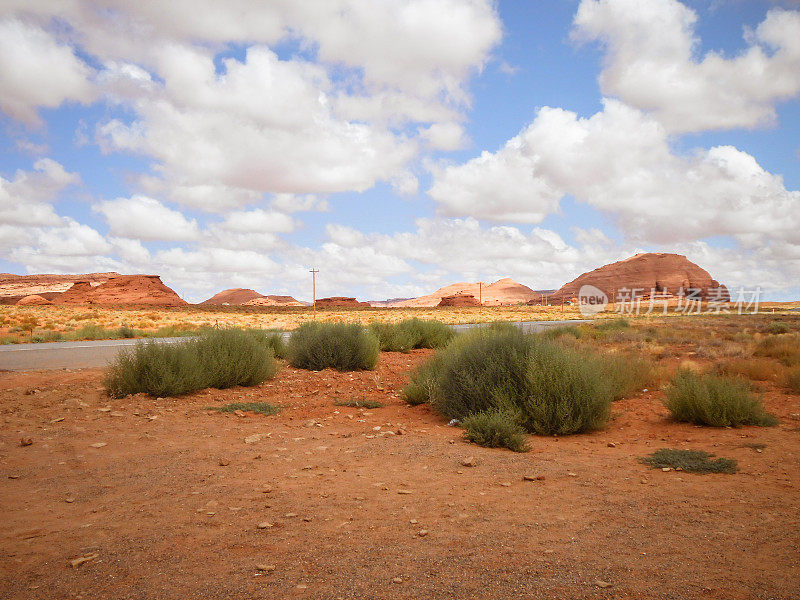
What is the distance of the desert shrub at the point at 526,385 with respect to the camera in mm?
8625

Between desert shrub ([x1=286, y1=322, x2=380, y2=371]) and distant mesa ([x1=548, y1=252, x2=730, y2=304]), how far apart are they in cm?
15055

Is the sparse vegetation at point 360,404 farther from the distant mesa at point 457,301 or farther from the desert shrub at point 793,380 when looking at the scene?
the distant mesa at point 457,301

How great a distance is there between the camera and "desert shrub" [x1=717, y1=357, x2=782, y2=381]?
539 inches

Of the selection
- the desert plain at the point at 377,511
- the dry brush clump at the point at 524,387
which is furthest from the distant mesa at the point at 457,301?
the desert plain at the point at 377,511

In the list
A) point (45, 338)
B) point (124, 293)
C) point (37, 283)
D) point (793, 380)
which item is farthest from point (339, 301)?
point (793, 380)

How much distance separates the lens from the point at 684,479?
6.14 metres

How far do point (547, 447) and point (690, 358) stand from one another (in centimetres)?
1193

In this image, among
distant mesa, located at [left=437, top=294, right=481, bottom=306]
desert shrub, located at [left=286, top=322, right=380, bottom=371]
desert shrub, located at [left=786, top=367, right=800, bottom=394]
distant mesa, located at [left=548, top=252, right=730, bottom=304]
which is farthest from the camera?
distant mesa, located at [left=548, top=252, right=730, bottom=304]

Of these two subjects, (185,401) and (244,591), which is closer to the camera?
(244,591)

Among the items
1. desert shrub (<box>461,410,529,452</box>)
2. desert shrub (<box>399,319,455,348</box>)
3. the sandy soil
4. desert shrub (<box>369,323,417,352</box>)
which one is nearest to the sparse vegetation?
the sandy soil

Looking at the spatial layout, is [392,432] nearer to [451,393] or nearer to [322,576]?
[451,393]

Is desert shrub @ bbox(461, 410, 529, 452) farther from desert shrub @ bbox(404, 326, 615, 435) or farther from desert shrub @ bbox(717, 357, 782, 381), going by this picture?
desert shrub @ bbox(717, 357, 782, 381)

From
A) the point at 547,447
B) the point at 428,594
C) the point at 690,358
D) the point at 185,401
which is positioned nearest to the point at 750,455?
the point at 547,447

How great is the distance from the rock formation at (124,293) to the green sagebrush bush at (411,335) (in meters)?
100
